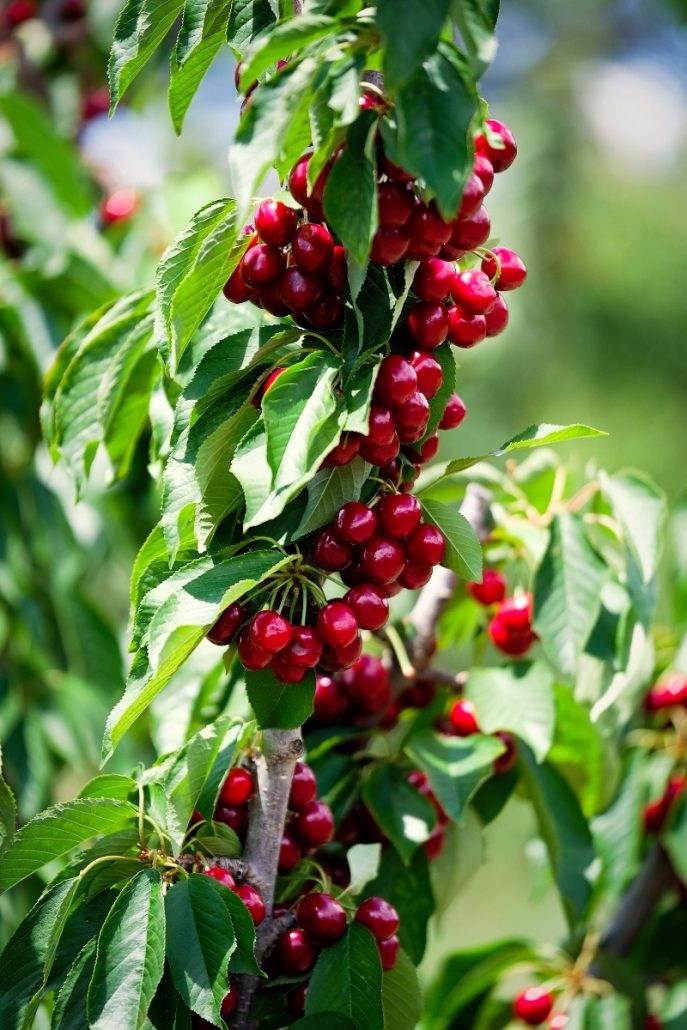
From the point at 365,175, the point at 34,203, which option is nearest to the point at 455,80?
the point at 365,175

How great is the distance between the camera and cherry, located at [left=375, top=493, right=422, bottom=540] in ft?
2.09

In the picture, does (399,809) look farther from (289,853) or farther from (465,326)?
(465,326)

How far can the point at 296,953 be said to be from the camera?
2.28 ft

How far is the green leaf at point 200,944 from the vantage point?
58 centimetres

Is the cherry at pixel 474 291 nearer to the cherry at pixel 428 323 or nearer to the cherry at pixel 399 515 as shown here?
the cherry at pixel 428 323

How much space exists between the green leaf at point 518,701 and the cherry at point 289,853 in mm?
206

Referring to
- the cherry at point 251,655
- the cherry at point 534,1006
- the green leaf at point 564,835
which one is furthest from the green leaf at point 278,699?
the cherry at point 534,1006

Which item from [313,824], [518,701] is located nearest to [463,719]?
[518,701]

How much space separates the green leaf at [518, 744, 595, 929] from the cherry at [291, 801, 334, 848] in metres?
0.25

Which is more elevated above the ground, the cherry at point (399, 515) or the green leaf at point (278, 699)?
the cherry at point (399, 515)

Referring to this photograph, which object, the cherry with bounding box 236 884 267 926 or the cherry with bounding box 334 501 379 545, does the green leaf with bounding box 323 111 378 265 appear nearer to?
the cherry with bounding box 334 501 379 545

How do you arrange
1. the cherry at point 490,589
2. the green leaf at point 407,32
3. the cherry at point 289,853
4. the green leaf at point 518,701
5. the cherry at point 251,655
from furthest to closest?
the cherry at point 490,589 → the green leaf at point 518,701 → the cherry at point 289,853 → the cherry at point 251,655 → the green leaf at point 407,32

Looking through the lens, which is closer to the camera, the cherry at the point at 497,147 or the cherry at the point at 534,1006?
the cherry at the point at 497,147

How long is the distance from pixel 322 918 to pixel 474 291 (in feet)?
1.25
